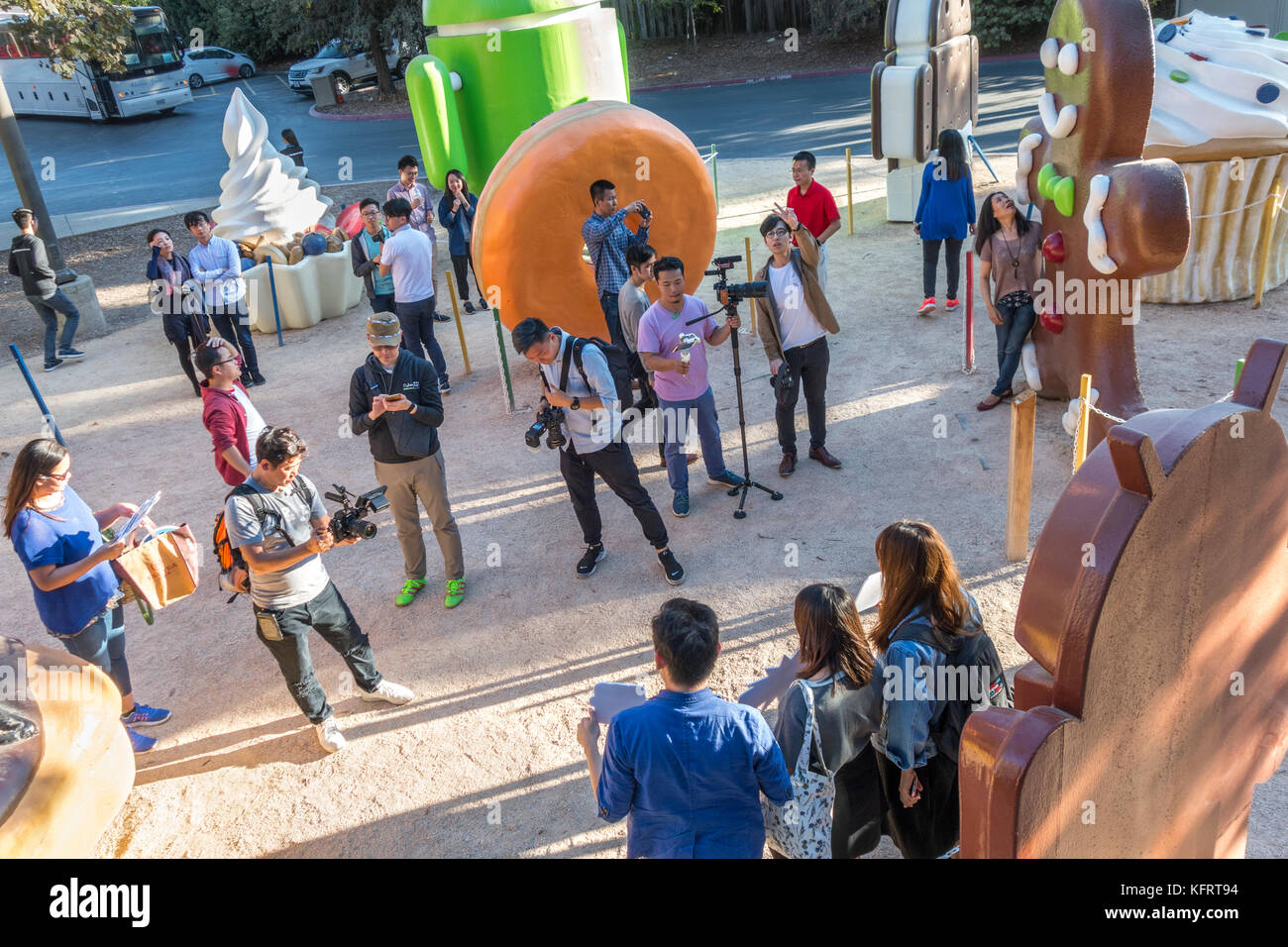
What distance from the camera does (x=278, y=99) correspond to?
95.0ft

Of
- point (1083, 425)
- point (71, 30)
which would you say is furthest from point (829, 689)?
point (71, 30)

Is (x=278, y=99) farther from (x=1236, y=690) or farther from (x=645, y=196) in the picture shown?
(x=1236, y=690)

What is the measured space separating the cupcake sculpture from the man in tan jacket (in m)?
3.69

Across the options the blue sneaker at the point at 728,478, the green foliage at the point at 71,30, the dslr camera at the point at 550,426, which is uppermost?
the green foliage at the point at 71,30

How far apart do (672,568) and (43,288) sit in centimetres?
859

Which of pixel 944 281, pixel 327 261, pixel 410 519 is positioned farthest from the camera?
pixel 327 261

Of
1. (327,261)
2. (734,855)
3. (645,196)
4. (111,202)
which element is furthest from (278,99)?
(734,855)

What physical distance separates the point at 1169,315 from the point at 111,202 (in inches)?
712

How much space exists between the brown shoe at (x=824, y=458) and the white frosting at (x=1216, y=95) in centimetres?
395

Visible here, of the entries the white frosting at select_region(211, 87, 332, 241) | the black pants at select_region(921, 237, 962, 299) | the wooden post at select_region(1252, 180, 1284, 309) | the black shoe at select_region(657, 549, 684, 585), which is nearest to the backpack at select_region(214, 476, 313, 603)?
the black shoe at select_region(657, 549, 684, 585)

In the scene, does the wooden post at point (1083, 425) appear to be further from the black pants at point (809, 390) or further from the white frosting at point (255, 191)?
the white frosting at point (255, 191)

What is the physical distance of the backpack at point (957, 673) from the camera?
3207 mm

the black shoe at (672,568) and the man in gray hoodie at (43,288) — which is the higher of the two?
the man in gray hoodie at (43,288)

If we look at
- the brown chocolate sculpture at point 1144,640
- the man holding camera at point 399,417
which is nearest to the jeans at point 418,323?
the man holding camera at point 399,417
